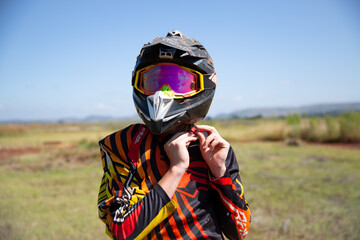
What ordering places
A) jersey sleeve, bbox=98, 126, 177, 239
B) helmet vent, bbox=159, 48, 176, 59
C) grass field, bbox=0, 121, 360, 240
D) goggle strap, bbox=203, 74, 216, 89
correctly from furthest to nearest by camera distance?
grass field, bbox=0, 121, 360, 240 < goggle strap, bbox=203, 74, 216, 89 < helmet vent, bbox=159, 48, 176, 59 < jersey sleeve, bbox=98, 126, 177, 239

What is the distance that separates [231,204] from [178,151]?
418mm

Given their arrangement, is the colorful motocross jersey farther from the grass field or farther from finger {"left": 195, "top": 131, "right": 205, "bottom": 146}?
the grass field

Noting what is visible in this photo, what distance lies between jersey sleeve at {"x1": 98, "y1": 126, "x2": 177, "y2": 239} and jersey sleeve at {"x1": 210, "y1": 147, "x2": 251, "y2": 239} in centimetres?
29

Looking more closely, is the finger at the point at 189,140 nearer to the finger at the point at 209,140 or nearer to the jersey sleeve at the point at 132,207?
the finger at the point at 209,140

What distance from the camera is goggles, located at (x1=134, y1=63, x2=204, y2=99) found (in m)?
1.37

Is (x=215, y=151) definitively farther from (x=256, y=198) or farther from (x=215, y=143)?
(x=256, y=198)

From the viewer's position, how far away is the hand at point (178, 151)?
1258 mm

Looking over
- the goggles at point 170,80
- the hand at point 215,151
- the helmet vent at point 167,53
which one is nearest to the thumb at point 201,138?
the hand at point 215,151

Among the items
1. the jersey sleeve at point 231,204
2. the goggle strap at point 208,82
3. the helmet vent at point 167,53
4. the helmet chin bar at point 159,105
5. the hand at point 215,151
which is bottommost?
the jersey sleeve at point 231,204

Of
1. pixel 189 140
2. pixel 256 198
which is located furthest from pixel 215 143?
pixel 256 198

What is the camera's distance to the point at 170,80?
4.51 feet

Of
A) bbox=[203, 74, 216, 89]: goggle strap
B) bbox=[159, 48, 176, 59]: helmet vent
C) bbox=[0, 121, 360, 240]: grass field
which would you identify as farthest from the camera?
bbox=[0, 121, 360, 240]: grass field

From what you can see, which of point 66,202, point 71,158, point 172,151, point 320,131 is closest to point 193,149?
point 172,151

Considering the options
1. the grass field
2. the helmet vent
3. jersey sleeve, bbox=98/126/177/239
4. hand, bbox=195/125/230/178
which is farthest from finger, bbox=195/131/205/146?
the grass field
